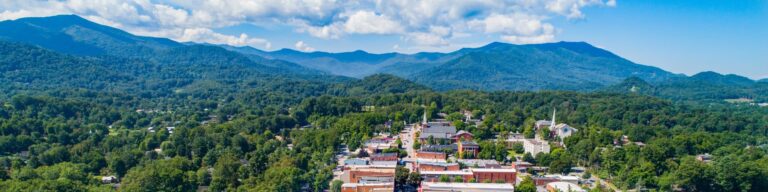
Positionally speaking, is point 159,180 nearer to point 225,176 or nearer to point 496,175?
point 225,176

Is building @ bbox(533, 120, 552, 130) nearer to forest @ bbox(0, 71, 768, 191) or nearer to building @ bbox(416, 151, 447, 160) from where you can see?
forest @ bbox(0, 71, 768, 191)

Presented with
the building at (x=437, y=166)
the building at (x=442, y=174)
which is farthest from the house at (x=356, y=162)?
the building at (x=442, y=174)

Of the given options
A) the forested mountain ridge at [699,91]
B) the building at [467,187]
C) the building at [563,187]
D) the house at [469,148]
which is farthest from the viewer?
the forested mountain ridge at [699,91]

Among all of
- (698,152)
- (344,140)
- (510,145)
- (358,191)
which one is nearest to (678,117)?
(698,152)

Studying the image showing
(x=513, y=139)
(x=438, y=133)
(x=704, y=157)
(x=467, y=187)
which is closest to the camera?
(x=467, y=187)

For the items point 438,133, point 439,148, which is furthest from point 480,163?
point 438,133

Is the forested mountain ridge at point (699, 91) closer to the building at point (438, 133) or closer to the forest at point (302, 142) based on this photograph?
the forest at point (302, 142)
